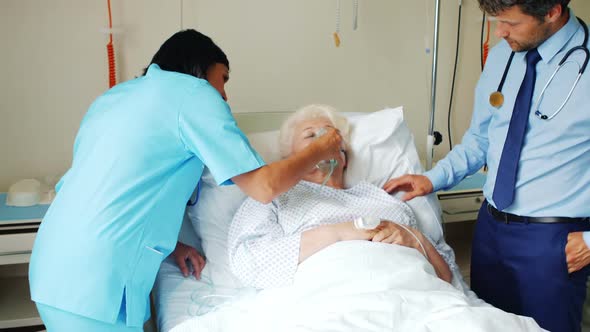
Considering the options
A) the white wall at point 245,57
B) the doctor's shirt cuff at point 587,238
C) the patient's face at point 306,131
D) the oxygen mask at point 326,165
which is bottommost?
the doctor's shirt cuff at point 587,238

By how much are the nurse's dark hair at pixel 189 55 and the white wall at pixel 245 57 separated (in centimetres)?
87

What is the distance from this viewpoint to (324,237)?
5.33 ft

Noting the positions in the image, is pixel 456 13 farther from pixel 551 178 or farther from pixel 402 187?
pixel 551 178

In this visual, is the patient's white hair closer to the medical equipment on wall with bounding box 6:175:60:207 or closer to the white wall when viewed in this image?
the white wall

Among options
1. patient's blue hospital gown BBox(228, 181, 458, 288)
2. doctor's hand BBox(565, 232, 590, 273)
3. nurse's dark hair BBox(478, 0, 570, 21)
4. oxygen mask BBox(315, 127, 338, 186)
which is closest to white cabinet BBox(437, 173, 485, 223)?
patient's blue hospital gown BBox(228, 181, 458, 288)

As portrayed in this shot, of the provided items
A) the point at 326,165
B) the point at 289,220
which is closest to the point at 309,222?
the point at 289,220

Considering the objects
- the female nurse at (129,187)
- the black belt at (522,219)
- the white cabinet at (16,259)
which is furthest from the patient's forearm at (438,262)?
the white cabinet at (16,259)

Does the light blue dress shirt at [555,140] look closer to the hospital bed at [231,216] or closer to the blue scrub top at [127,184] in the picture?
the hospital bed at [231,216]

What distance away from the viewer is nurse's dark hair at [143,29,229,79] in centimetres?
161

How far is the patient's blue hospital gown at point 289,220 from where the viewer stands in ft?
5.27

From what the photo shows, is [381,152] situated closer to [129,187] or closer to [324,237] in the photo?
[324,237]

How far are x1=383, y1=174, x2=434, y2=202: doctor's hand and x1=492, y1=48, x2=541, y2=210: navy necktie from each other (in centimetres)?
33

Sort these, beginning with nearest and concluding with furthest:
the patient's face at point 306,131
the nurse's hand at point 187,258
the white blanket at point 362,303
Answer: the white blanket at point 362,303, the nurse's hand at point 187,258, the patient's face at point 306,131

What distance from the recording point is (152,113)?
1.41 metres
